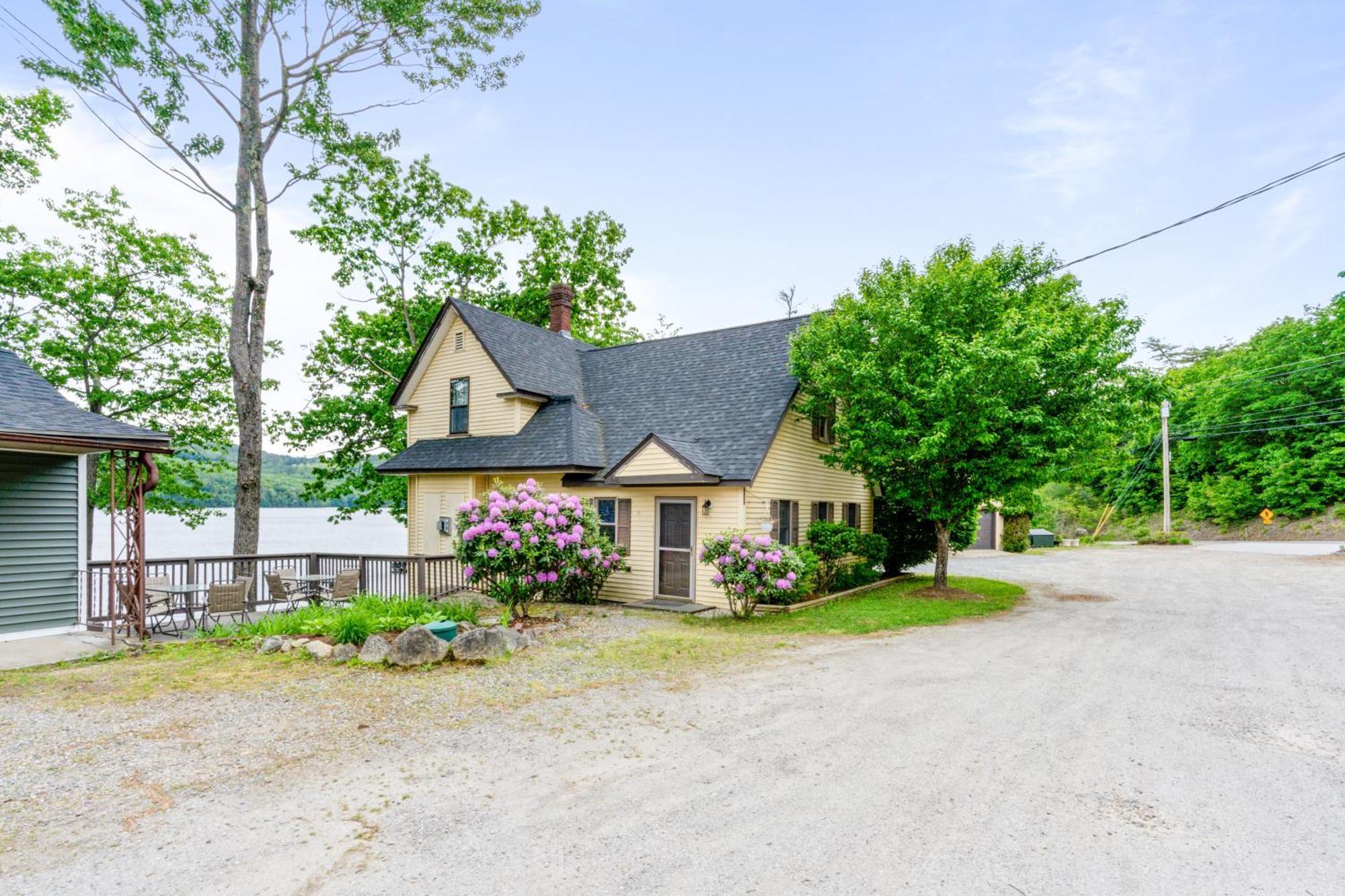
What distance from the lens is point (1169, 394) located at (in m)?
12.1

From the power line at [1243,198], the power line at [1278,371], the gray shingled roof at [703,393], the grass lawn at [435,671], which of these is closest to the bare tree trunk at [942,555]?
the grass lawn at [435,671]

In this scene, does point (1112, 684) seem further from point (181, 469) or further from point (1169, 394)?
point (181, 469)

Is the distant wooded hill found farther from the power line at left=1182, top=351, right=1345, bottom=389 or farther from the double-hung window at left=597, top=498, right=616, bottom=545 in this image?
the power line at left=1182, top=351, right=1345, bottom=389

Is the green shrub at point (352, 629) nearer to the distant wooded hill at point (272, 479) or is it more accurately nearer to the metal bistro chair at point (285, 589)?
the metal bistro chair at point (285, 589)

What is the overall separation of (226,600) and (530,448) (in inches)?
248

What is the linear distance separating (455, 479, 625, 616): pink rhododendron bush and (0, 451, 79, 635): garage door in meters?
5.55

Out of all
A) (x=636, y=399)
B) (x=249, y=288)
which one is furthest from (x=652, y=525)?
(x=249, y=288)

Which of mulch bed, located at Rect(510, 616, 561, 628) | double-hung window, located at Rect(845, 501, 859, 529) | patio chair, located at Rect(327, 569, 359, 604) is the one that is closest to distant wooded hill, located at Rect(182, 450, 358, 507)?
patio chair, located at Rect(327, 569, 359, 604)

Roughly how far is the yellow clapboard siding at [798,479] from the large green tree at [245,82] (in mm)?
10702

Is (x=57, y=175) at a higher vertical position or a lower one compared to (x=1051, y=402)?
higher

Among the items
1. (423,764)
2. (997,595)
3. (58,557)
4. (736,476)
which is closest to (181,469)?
(58,557)

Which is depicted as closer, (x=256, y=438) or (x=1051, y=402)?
(x=1051, y=402)

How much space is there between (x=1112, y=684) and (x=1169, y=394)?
26.1 ft

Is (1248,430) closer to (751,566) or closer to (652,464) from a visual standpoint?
(751,566)
